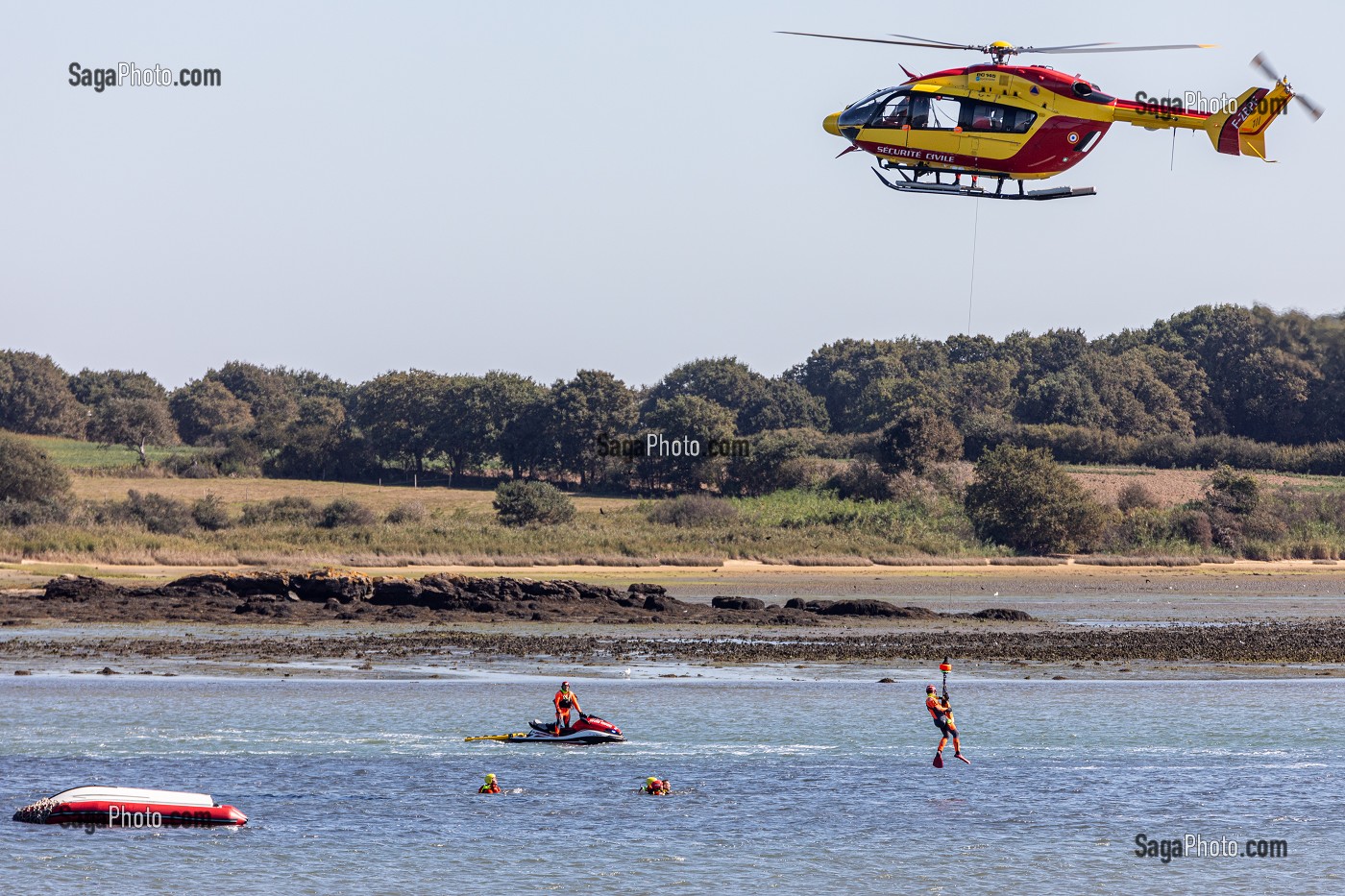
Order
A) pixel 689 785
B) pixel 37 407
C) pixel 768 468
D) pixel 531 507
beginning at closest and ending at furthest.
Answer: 1. pixel 689 785
2. pixel 531 507
3. pixel 768 468
4. pixel 37 407

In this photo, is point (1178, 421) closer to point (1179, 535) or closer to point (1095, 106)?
point (1179, 535)

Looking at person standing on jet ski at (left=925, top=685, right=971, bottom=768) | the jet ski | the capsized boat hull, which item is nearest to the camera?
the capsized boat hull

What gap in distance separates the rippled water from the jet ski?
1.03ft

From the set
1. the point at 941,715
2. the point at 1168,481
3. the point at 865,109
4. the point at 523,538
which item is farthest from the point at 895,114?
the point at 1168,481

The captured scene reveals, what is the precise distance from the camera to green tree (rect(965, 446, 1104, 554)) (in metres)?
80.0

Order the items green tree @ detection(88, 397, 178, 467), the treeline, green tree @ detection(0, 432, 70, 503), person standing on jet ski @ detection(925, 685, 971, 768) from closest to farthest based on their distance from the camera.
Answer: person standing on jet ski @ detection(925, 685, 971, 768) → green tree @ detection(0, 432, 70, 503) → the treeline → green tree @ detection(88, 397, 178, 467)

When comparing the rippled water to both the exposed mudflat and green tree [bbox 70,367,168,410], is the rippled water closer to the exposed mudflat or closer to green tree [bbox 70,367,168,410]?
the exposed mudflat

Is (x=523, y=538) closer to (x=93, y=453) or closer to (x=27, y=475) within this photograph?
(x=27, y=475)

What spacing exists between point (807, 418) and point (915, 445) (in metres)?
52.2

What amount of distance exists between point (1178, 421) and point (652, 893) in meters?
108

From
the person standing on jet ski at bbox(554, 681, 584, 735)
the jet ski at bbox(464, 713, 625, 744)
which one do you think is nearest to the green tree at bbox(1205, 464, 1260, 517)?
the jet ski at bbox(464, 713, 625, 744)

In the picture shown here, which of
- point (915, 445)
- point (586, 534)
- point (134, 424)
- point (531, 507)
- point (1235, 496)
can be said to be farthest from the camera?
point (134, 424)

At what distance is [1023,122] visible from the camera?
35.2 metres

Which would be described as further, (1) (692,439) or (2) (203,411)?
(2) (203,411)
